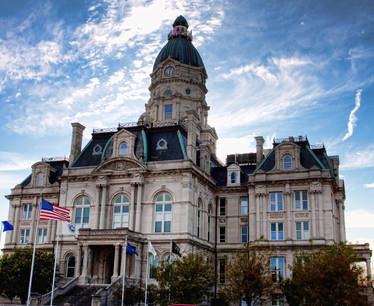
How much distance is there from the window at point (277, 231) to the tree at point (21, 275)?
79.8 feet

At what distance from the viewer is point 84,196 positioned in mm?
57250

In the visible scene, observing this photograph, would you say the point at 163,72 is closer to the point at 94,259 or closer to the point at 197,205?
the point at 197,205

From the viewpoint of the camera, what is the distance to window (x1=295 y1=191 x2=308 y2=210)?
55688mm

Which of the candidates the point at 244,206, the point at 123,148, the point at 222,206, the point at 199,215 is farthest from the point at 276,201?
the point at 123,148

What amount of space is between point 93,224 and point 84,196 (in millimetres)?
3821

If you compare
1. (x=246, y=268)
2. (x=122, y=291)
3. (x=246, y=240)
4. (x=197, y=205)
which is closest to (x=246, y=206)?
(x=246, y=240)

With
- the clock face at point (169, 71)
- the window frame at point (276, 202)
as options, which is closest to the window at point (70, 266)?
the window frame at point (276, 202)

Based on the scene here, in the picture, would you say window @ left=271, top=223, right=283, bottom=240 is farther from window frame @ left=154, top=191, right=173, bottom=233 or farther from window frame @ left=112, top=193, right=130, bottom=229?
window frame @ left=112, top=193, right=130, bottom=229

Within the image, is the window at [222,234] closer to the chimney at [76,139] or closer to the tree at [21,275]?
the chimney at [76,139]

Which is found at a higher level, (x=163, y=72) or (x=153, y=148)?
(x=163, y=72)

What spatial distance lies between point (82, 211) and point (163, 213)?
386 inches

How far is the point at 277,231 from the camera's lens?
56.0m

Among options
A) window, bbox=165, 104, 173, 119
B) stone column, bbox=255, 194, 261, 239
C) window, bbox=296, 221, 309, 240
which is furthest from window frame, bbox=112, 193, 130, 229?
window, bbox=165, 104, 173, 119

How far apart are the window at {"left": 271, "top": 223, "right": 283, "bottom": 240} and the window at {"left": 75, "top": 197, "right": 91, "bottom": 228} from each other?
823 inches
